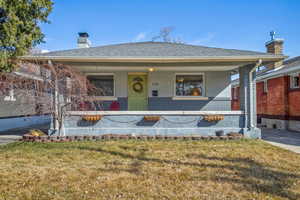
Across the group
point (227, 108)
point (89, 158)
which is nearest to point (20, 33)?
point (89, 158)

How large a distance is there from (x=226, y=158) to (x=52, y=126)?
5636mm

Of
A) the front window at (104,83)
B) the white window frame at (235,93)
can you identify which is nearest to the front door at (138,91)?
the front window at (104,83)

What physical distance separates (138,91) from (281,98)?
7.69 meters

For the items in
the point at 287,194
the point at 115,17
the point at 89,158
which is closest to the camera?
the point at 287,194

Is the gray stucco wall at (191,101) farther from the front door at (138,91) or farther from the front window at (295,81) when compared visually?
the front window at (295,81)

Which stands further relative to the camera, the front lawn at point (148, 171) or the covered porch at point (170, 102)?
the covered porch at point (170, 102)

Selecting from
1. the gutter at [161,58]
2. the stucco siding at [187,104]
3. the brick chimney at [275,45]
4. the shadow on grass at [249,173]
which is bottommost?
the shadow on grass at [249,173]

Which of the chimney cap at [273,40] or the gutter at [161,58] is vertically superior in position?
the chimney cap at [273,40]

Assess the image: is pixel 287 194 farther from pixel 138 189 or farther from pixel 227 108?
pixel 227 108

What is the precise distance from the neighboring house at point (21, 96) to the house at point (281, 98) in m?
10.8

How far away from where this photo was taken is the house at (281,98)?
933cm

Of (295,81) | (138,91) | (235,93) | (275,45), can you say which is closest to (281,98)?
(295,81)

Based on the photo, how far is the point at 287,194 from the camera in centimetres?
283

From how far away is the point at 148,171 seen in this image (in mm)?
3705
